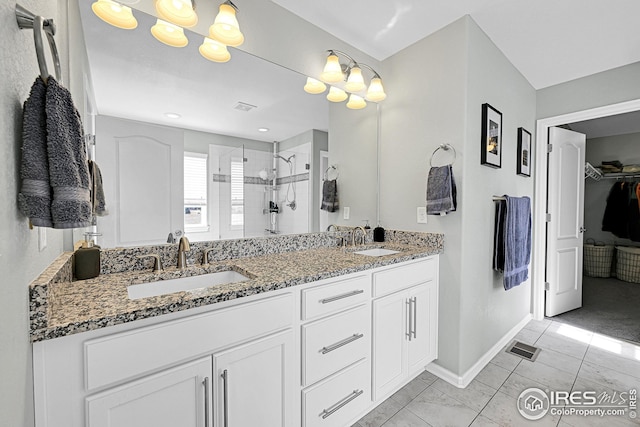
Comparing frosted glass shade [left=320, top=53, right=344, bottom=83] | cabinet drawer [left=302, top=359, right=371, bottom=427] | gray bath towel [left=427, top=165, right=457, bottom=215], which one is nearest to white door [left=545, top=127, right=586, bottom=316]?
gray bath towel [left=427, top=165, right=457, bottom=215]

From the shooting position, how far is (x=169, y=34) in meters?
1.37

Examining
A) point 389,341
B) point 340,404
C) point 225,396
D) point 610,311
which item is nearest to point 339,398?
point 340,404

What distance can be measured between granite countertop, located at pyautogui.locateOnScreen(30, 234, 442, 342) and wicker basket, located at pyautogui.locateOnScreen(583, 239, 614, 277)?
4803mm

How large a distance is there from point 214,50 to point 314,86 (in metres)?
0.72

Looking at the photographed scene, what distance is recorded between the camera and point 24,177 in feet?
2.07

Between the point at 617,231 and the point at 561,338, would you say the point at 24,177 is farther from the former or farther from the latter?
the point at 617,231

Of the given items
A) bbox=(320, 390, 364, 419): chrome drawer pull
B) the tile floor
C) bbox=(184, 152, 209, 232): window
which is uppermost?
bbox=(184, 152, 209, 232): window

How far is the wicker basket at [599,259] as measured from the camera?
4.48 metres

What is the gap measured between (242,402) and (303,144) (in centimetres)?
154

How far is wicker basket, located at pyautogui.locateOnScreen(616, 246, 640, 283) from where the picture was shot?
4.16m

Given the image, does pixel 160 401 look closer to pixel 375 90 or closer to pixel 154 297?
pixel 154 297

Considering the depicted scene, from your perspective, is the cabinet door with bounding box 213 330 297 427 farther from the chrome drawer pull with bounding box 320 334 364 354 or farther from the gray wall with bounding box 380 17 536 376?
the gray wall with bounding box 380 17 536 376

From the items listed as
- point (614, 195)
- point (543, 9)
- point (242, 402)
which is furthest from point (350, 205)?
point (614, 195)

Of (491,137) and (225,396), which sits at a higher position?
(491,137)
